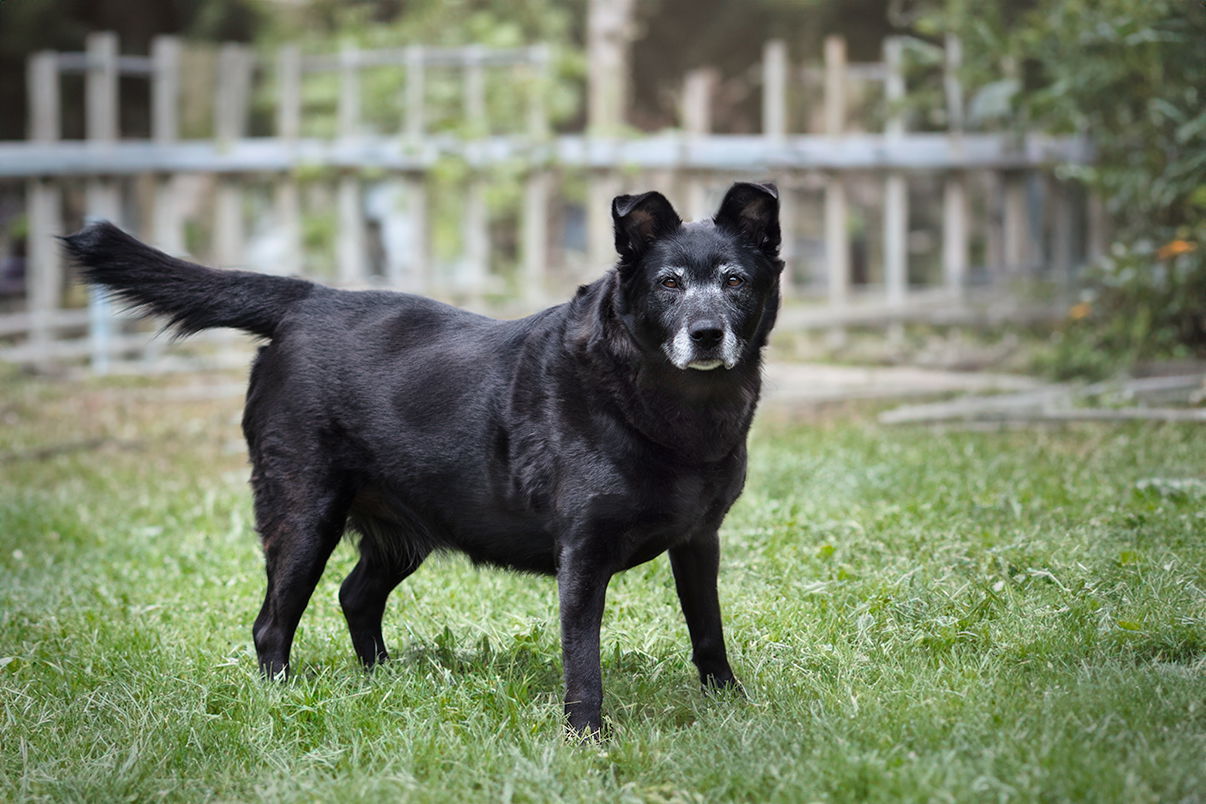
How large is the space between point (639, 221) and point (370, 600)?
1.60m

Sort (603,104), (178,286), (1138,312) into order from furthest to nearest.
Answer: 1. (603,104)
2. (1138,312)
3. (178,286)

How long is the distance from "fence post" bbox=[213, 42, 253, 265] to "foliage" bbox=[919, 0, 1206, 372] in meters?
6.03

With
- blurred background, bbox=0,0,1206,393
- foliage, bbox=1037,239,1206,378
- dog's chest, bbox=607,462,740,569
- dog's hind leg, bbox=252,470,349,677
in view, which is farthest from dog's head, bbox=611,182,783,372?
foliage, bbox=1037,239,1206,378

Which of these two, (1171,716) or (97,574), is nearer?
(1171,716)

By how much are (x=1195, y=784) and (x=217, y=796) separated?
86.4 inches

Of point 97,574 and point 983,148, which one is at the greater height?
point 983,148

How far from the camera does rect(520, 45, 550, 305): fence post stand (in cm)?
1072

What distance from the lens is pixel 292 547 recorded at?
12.8 feet

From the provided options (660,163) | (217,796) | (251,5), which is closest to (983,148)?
(660,163)

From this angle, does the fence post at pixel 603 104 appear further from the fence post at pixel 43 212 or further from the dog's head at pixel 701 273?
the dog's head at pixel 701 273

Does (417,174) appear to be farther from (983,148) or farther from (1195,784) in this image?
(1195,784)

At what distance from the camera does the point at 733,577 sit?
185 inches

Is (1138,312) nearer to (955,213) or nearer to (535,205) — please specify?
(955,213)

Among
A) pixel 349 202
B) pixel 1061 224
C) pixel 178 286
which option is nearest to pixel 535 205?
pixel 349 202
